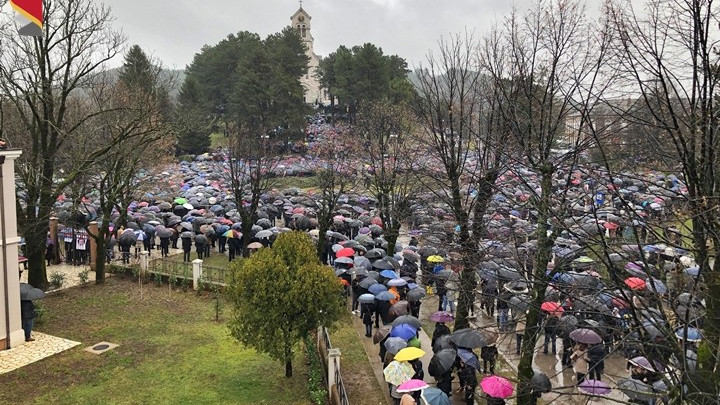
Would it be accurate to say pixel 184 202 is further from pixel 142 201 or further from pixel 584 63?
pixel 584 63

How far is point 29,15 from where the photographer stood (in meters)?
12.7

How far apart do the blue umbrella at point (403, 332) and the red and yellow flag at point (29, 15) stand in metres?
10.6

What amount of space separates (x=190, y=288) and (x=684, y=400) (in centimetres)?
1580

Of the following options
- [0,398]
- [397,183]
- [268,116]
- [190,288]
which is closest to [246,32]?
[268,116]

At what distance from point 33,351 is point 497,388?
11358 millimetres

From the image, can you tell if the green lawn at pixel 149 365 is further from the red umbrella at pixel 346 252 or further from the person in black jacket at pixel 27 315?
the red umbrella at pixel 346 252

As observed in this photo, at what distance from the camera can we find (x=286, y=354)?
466 inches

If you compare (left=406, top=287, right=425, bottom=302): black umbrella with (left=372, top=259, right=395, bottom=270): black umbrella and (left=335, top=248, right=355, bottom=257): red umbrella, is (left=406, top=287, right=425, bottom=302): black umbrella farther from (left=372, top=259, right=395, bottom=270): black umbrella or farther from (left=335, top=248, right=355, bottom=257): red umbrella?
(left=335, top=248, right=355, bottom=257): red umbrella

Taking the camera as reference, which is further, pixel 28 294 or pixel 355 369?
pixel 28 294

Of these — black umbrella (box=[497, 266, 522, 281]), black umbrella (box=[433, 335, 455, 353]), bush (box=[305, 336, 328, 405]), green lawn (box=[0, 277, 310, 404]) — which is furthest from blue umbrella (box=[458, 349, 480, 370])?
green lawn (box=[0, 277, 310, 404])

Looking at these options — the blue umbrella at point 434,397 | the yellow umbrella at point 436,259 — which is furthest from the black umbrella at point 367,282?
the blue umbrella at point 434,397

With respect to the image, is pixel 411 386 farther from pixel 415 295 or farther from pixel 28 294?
pixel 28 294

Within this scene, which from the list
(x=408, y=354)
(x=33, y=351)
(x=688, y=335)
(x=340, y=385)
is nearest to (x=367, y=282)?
(x=340, y=385)

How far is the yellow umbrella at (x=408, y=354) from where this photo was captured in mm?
10352
